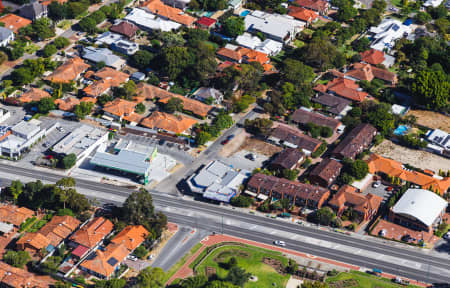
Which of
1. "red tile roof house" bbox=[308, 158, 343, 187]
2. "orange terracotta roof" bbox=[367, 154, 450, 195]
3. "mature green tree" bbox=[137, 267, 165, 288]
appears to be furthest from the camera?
"orange terracotta roof" bbox=[367, 154, 450, 195]

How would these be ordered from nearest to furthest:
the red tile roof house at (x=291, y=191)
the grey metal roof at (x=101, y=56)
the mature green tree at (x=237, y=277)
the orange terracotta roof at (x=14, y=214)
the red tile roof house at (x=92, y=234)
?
the mature green tree at (x=237, y=277), the red tile roof house at (x=92, y=234), the orange terracotta roof at (x=14, y=214), the red tile roof house at (x=291, y=191), the grey metal roof at (x=101, y=56)

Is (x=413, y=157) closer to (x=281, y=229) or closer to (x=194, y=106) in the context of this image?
(x=281, y=229)

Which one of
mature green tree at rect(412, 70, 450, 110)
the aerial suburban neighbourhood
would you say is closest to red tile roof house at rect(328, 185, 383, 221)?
the aerial suburban neighbourhood

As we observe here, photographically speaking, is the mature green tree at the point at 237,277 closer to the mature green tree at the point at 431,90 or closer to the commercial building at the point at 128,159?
the commercial building at the point at 128,159

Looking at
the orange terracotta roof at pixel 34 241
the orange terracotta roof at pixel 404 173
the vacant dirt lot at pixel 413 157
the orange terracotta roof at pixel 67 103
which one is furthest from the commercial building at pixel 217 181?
the orange terracotta roof at pixel 67 103

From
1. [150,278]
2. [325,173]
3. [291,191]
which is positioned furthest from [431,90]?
[150,278]

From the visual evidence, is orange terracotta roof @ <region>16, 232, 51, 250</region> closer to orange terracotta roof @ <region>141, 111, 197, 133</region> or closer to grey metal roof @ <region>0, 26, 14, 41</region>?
orange terracotta roof @ <region>141, 111, 197, 133</region>
